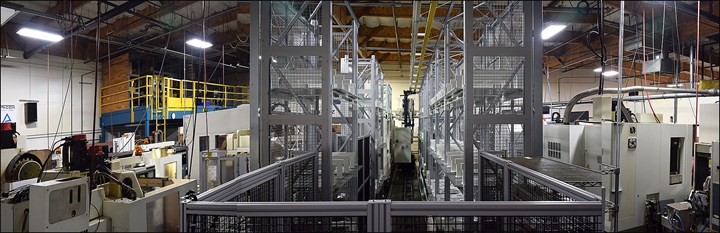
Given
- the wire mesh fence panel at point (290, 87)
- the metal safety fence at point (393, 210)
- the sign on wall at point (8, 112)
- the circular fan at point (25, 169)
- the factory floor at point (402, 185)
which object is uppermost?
the wire mesh fence panel at point (290, 87)

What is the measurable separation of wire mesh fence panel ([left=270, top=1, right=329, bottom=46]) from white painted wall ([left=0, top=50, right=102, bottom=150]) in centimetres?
663

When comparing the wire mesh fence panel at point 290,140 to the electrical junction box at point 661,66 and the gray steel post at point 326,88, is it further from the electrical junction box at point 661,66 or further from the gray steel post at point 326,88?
the electrical junction box at point 661,66

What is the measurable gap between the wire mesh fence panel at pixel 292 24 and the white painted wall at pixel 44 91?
21.8 ft

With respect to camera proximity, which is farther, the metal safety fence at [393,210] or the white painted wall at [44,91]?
the white painted wall at [44,91]

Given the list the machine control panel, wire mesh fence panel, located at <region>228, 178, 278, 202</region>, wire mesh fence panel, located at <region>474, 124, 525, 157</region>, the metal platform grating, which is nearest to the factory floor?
wire mesh fence panel, located at <region>474, 124, 525, 157</region>

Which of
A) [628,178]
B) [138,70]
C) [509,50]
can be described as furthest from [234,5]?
[138,70]

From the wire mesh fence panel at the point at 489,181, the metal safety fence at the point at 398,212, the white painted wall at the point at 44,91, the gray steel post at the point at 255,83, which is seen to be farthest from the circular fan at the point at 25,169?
the white painted wall at the point at 44,91

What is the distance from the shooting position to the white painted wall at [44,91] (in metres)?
8.20

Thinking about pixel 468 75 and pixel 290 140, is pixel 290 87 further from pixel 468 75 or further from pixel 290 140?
pixel 468 75

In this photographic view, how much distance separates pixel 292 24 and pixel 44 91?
9400 mm

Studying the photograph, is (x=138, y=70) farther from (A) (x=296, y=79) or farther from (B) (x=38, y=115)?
(A) (x=296, y=79)

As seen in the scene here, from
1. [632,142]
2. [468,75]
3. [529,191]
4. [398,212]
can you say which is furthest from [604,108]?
[398,212]

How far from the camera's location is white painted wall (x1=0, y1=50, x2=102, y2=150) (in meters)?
8.20

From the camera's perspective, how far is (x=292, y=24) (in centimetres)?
344
